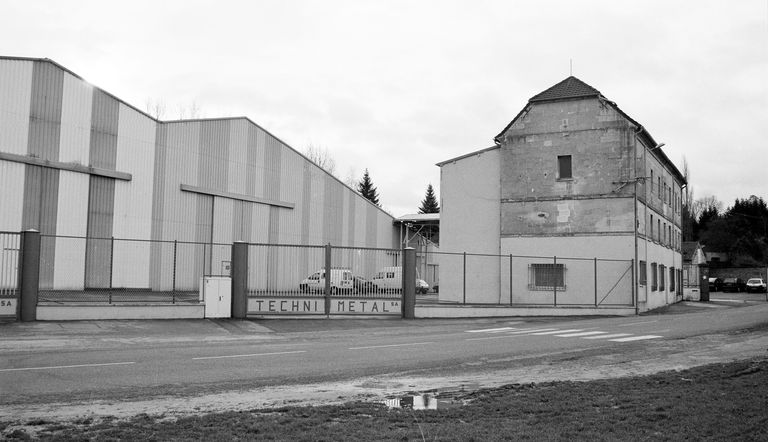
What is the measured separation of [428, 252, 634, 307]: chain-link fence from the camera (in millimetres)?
34156

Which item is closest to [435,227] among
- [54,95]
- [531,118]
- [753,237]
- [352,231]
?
[352,231]

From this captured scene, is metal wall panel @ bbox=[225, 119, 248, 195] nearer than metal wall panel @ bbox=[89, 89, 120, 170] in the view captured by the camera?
No

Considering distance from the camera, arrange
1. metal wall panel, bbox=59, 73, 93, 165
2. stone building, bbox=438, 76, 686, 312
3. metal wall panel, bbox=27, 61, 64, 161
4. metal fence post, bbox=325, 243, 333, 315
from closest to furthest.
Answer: metal fence post, bbox=325, 243, 333, 315 < metal wall panel, bbox=27, 61, 64, 161 < metal wall panel, bbox=59, 73, 93, 165 < stone building, bbox=438, 76, 686, 312

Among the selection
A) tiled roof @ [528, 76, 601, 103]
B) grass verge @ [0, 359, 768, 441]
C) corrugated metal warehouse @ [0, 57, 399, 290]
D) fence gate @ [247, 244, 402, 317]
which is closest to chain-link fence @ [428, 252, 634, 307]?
fence gate @ [247, 244, 402, 317]

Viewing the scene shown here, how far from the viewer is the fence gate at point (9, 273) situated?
1939cm

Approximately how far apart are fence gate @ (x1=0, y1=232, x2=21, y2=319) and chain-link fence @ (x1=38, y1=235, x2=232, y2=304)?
Answer: 903 mm

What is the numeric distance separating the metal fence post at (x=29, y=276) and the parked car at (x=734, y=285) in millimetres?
71814

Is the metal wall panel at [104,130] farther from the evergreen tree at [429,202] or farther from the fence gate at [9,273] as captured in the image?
the evergreen tree at [429,202]

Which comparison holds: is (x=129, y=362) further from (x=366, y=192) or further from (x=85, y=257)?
(x=366, y=192)

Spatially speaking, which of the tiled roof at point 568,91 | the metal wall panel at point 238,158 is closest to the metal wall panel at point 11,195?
the metal wall panel at point 238,158

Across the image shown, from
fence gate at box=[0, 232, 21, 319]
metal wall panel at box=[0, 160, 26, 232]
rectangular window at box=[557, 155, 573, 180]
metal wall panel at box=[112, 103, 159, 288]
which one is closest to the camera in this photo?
fence gate at box=[0, 232, 21, 319]

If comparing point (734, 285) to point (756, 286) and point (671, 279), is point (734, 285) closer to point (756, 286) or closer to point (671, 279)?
point (756, 286)

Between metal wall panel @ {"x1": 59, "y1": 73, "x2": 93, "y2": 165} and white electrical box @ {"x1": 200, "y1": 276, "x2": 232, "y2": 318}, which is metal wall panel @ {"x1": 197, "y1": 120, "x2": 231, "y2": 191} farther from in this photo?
white electrical box @ {"x1": 200, "y1": 276, "x2": 232, "y2": 318}

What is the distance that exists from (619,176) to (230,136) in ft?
68.4
